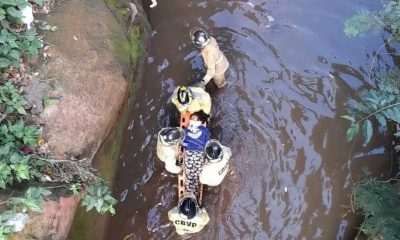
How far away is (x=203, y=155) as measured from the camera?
19.6 feet

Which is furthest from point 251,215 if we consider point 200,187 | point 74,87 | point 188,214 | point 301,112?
point 74,87

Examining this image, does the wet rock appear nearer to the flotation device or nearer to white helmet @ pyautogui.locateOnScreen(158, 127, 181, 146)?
white helmet @ pyautogui.locateOnScreen(158, 127, 181, 146)

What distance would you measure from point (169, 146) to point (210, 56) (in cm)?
149

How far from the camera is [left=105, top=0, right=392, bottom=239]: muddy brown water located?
6492mm

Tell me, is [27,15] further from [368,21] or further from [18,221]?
[368,21]

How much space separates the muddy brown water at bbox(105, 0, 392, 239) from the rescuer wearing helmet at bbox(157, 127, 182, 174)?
0.52m

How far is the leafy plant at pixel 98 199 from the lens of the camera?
5129 mm

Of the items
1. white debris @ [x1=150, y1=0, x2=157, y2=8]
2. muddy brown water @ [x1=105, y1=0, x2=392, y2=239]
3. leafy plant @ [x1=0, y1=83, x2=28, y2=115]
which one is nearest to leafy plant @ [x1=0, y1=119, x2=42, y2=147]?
leafy plant @ [x1=0, y1=83, x2=28, y2=115]

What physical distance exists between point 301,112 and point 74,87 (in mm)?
3432

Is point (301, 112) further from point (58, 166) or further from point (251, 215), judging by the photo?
point (58, 166)

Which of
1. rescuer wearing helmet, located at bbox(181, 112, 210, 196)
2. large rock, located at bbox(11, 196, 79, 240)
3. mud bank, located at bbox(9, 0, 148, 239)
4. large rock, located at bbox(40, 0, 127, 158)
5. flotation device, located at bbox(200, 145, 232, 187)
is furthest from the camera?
rescuer wearing helmet, located at bbox(181, 112, 210, 196)

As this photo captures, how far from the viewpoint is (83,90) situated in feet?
19.5

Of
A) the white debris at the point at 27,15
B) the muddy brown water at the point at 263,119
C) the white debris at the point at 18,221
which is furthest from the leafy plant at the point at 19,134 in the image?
the muddy brown water at the point at 263,119

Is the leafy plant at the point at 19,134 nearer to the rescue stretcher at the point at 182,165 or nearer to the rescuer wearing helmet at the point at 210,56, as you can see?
the rescue stretcher at the point at 182,165
